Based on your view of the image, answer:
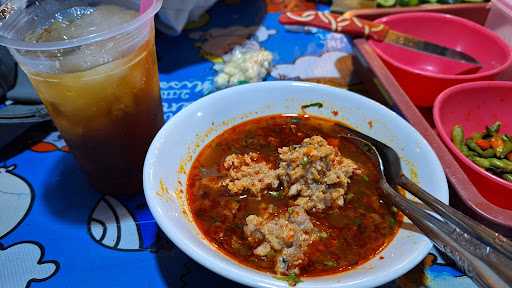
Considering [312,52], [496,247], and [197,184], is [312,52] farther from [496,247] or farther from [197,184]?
[496,247]

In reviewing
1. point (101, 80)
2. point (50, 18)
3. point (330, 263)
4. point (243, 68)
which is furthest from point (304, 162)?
point (50, 18)

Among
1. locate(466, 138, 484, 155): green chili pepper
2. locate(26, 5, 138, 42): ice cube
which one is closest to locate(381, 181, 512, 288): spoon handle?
locate(466, 138, 484, 155): green chili pepper

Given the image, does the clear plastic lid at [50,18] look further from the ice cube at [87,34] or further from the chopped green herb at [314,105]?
the chopped green herb at [314,105]

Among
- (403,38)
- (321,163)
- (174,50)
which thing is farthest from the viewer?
(174,50)

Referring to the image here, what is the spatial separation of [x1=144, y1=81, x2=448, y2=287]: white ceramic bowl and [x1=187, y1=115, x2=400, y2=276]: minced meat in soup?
0.05 m

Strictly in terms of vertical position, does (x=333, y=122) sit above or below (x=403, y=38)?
below

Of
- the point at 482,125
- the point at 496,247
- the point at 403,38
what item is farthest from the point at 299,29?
the point at 496,247

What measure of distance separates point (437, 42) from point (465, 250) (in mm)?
1689

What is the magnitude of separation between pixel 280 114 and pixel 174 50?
0.97m

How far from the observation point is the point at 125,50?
1259mm

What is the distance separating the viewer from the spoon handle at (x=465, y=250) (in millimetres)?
Answer: 861

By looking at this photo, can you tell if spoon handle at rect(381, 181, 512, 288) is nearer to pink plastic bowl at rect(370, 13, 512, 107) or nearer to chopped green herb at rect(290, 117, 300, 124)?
chopped green herb at rect(290, 117, 300, 124)

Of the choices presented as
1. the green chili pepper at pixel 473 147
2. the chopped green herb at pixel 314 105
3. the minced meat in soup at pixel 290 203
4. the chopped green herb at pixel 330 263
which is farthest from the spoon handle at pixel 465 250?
the green chili pepper at pixel 473 147

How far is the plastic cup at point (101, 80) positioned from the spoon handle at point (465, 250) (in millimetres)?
929
